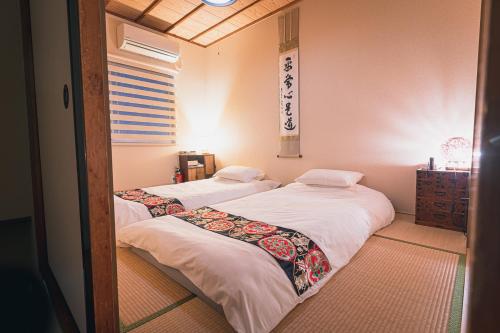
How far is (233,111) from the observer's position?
15.2 ft

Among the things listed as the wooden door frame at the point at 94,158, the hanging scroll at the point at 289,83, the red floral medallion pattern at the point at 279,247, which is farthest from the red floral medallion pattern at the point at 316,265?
the hanging scroll at the point at 289,83

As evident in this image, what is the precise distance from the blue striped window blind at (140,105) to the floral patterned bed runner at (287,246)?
2556 millimetres

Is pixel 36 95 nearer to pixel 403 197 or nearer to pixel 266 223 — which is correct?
pixel 266 223

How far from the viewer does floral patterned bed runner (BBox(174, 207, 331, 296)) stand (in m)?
1.48

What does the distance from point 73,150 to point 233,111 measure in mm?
3873

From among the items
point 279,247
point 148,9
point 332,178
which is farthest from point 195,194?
point 148,9

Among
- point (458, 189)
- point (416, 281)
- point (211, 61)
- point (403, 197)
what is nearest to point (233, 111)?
point (211, 61)

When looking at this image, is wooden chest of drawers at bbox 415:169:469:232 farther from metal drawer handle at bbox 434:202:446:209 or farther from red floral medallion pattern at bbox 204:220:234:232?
red floral medallion pattern at bbox 204:220:234:232

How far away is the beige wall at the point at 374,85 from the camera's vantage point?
2549 millimetres

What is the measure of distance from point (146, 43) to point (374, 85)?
3247mm

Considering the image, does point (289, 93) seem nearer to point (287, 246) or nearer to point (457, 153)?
point (457, 153)

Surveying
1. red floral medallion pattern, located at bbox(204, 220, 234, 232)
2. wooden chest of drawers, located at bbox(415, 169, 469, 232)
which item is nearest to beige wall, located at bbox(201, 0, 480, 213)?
wooden chest of drawers, located at bbox(415, 169, 469, 232)

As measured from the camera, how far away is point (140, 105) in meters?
4.07

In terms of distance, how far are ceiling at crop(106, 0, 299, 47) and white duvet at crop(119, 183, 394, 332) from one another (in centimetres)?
267
